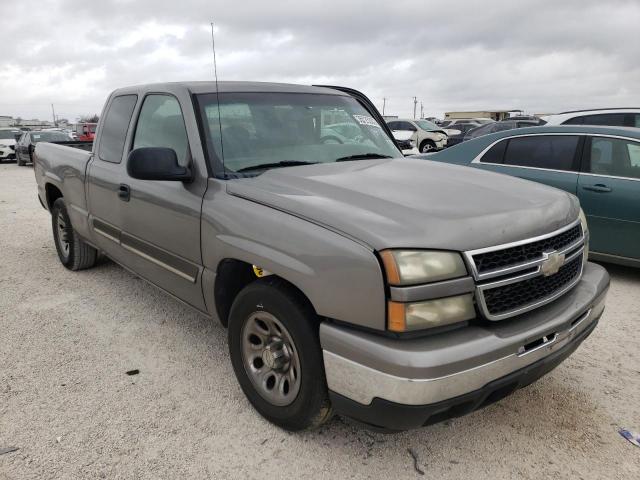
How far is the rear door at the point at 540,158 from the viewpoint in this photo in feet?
17.0

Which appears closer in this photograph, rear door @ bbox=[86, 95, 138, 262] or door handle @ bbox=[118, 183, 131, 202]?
door handle @ bbox=[118, 183, 131, 202]

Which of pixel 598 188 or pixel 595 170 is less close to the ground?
pixel 595 170

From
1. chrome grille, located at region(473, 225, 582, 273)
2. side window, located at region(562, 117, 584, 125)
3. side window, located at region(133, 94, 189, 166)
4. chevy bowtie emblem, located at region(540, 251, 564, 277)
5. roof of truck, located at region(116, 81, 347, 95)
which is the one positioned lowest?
chevy bowtie emblem, located at region(540, 251, 564, 277)

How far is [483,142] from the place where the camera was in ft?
19.6

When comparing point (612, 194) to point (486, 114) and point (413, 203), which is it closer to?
point (413, 203)

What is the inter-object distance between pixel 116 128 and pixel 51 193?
197 centimetres

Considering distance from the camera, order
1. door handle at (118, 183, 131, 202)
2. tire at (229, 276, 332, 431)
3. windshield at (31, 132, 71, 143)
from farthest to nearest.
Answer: windshield at (31, 132, 71, 143), door handle at (118, 183, 131, 202), tire at (229, 276, 332, 431)

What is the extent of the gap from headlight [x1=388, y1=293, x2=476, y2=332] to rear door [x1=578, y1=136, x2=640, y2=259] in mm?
3514

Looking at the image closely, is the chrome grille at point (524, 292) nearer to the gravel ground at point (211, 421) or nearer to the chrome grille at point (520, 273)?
the chrome grille at point (520, 273)

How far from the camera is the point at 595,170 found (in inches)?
199

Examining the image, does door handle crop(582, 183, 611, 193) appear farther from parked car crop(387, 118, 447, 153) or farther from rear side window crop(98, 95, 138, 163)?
parked car crop(387, 118, 447, 153)

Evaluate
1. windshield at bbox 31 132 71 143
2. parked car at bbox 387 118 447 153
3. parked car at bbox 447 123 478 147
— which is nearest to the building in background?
parked car at bbox 447 123 478 147

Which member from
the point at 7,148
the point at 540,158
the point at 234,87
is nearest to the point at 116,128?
the point at 234,87

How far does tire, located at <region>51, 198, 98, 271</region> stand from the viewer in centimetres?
509
